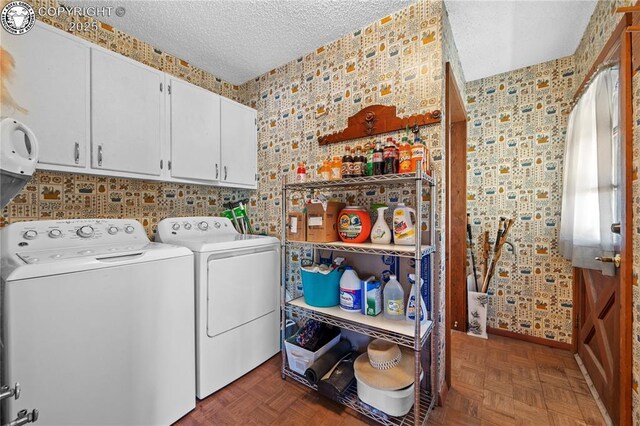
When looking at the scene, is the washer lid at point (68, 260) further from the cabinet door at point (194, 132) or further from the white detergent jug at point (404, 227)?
the white detergent jug at point (404, 227)

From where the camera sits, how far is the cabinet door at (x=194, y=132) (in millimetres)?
2037

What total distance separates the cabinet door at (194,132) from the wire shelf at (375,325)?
1.35 m

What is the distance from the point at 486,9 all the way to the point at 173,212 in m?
2.79

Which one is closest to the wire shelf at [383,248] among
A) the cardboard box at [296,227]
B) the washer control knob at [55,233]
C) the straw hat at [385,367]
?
the cardboard box at [296,227]

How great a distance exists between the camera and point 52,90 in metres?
1.49

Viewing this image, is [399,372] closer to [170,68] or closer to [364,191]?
[364,191]

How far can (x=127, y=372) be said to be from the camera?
1318 mm

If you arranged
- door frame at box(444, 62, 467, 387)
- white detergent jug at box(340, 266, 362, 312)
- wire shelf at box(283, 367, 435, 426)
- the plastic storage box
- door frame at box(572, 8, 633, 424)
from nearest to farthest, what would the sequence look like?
door frame at box(572, 8, 633, 424) → wire shelf at box(283, 367, 435, 426) → white detergent jug at box(340, 266, 362, 312) → the plastic storage box → door frame at box(444, 62, 467, 387)

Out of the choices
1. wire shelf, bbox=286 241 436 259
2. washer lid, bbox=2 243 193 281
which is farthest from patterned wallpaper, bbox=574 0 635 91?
washer lid, bbox=2 243 193 281

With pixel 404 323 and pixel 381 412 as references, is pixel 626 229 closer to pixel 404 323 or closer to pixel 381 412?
pixel 404 323

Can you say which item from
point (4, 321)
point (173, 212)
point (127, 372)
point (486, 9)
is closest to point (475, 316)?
point (486, 9)

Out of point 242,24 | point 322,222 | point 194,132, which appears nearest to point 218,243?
point 322,222

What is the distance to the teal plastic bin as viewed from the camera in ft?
5.88

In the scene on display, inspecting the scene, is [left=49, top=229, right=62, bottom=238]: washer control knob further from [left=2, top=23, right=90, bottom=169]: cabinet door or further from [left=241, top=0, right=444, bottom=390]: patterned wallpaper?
[left=241, top=0, right=444, bottom=390]: patterned wallpaper
